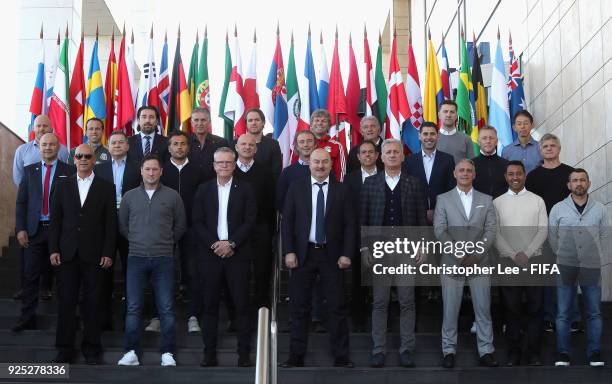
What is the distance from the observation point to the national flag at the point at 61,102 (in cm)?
1122

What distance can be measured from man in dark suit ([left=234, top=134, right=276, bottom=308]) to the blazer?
1.00m

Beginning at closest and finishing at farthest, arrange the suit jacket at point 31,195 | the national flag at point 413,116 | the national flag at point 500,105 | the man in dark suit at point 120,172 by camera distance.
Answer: the suit jacket at point 31,195, the man in dark suit at point 120,172, the national flag at point 500,105, the national flag at point 413,116

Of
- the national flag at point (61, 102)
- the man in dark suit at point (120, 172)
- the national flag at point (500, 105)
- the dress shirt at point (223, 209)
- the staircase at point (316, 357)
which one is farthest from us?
the national flag at point (61, 102)

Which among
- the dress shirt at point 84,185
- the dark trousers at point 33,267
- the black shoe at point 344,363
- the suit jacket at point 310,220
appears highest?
the dress shirt at point 84,185

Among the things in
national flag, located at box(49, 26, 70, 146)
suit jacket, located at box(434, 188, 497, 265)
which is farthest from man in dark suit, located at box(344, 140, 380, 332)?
national flag, located at box(49, 26, 70, 146)

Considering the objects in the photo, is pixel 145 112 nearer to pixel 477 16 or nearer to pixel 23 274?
pixel 23 274

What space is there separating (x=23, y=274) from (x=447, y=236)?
361cm

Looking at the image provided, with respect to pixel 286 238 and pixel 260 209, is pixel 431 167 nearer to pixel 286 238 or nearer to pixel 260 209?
pixel 260 209

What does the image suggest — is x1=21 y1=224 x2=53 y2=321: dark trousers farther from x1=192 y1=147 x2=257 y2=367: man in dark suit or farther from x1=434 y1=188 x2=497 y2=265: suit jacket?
x1=434 y1=188 x2=497 y2=265: suit jacket

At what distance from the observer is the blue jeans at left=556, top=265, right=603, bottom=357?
732 cm

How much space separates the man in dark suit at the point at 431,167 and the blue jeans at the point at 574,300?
4.49 feet

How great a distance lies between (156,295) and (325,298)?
1358 millimetres

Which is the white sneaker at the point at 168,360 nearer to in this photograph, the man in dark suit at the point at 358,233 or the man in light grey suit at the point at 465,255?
the man in dark suit at the point at 358,233

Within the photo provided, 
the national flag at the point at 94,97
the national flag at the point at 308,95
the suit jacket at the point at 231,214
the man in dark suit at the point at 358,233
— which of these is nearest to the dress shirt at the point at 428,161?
the man in dark suit at the point at 358,233
